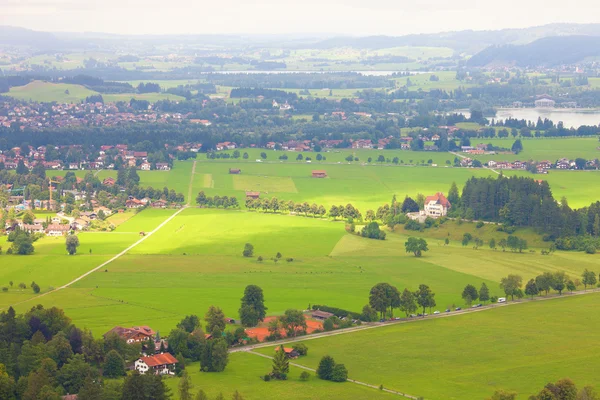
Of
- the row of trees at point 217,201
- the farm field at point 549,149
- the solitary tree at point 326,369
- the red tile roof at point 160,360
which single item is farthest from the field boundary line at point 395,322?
the farm field at point 549,149

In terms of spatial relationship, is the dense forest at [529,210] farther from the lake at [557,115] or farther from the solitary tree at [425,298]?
the lake at [557,115]

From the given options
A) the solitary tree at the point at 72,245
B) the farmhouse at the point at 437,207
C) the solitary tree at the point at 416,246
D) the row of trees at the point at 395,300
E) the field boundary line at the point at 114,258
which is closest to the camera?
the row of trees at the point at 395,300

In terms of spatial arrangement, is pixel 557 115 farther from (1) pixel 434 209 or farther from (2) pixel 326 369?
(2) pixel 326 369

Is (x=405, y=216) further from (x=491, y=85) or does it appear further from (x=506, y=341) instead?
(x=491, y=85)

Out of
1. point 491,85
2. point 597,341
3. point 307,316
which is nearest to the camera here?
point 597,341

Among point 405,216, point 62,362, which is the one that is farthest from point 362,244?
point 62,362

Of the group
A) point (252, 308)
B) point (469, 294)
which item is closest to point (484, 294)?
point (469, 294)
